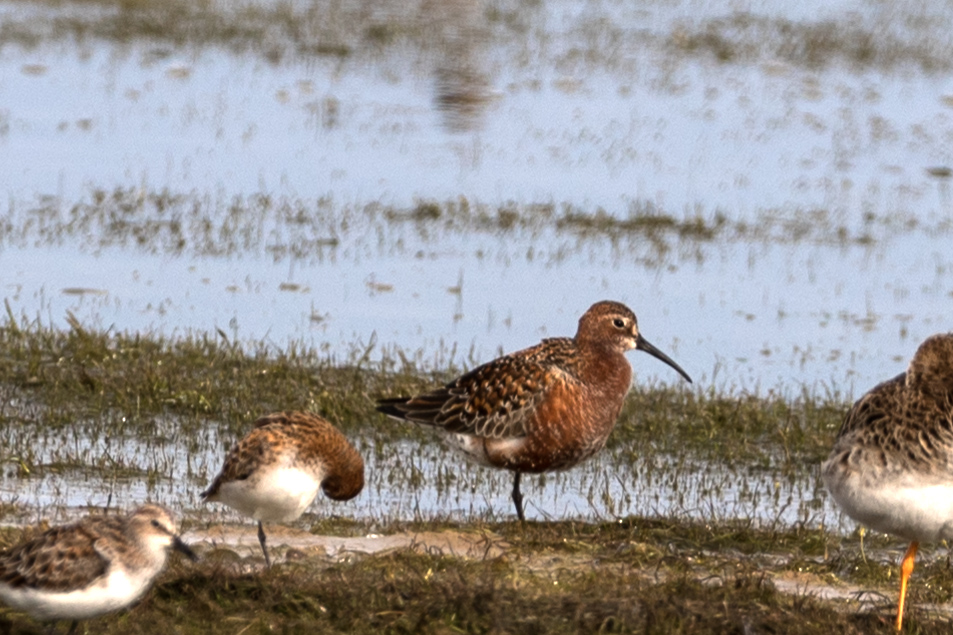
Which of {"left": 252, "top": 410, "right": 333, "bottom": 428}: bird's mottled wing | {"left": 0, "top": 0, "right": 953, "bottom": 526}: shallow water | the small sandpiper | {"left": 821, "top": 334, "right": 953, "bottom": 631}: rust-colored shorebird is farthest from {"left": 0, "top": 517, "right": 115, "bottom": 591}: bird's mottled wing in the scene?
{"left": 821, "top": 334, "right": 953, "bottom": 631}: rust-colored shorebird

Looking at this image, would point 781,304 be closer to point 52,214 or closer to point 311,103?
point 52,214

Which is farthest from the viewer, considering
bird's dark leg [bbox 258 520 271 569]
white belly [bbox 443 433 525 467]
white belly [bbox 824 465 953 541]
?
white belly [bbox 443 433 525 467]

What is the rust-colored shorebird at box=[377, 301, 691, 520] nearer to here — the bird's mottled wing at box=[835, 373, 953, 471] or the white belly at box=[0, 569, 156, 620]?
the bird's mottled wing at box=[835, 373, 953, 471]

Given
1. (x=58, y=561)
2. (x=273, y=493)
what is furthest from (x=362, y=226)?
(x=58, y=561)

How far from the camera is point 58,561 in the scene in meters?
7.02

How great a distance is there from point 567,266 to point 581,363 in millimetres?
7557

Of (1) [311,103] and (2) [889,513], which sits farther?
(1) [311,103]

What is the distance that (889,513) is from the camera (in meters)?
7.80

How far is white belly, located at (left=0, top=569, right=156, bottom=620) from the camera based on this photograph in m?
6.96

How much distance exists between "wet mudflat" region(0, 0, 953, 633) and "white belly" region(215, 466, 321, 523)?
275 mm

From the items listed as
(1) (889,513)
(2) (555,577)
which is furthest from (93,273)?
(1) (889,513)

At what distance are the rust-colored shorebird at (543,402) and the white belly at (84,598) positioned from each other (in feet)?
11.3

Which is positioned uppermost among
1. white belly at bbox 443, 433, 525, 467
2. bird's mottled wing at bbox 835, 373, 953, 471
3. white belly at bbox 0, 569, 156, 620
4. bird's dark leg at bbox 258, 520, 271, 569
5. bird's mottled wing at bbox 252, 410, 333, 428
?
bird's mottled wing at bbox 835, 373, 953, 471

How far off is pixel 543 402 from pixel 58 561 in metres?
3.78
